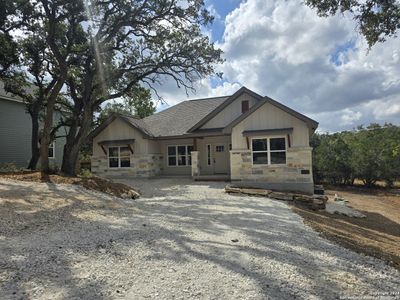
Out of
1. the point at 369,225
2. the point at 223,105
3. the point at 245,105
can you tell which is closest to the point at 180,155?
the point at 223,105

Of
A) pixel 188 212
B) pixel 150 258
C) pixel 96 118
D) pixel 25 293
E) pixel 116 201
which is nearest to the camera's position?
pixel 25 293

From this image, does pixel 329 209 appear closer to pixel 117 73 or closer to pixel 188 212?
pixel 188 212

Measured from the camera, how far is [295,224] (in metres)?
8.23

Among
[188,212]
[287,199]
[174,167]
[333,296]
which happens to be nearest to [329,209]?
[287,199]

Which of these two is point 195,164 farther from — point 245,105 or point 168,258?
point 168,258

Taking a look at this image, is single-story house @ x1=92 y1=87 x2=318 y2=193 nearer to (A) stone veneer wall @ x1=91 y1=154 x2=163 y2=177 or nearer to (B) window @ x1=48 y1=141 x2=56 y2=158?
(A) stone veneer wall @ x1=91 y1=154 x2=163 y2=177

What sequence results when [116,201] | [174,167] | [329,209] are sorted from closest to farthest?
1. [116,201]
2. [329,209]
3. [174,167]

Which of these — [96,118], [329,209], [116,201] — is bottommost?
[329,209]

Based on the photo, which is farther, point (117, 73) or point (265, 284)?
point (117, 73)

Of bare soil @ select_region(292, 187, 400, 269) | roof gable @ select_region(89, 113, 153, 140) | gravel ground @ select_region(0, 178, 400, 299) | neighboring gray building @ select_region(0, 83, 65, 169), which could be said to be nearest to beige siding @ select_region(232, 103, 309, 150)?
bare soil @ select_region(292, 187, 400, 269)

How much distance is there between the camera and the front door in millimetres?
21406

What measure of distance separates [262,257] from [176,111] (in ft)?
68.9

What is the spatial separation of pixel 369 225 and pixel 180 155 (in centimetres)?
1419

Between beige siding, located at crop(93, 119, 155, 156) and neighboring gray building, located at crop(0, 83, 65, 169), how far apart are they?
4889 mm
